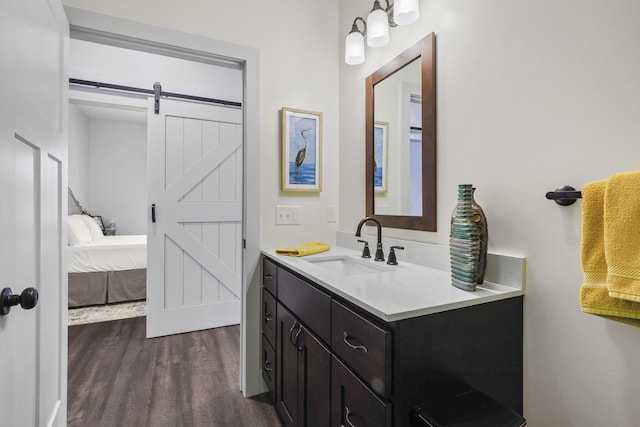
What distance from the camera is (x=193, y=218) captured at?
294cm

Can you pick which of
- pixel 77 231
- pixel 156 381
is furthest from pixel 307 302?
pixel 77 231

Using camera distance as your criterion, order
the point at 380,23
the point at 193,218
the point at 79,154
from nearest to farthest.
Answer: the point at 380,23
the point at 193,218
the point at 79,154

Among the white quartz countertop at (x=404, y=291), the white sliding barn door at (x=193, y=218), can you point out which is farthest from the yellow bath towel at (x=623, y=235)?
the white sliding barn door at (x=193, y=218)

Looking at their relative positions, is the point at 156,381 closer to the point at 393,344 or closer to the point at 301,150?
the point at 301,150

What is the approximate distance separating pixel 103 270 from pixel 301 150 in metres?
2.85

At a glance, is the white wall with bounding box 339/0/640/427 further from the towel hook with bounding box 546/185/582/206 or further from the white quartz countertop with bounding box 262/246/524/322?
the white quartz countertop with bounding box 262/246/524/322

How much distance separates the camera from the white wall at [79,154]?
4.45 metres

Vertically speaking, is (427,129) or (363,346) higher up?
(427,129)

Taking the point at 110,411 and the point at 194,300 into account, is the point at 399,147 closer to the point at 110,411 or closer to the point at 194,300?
the point at 110,411

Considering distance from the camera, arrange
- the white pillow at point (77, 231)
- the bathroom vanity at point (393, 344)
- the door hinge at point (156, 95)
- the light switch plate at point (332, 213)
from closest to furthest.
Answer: the bathroom vanity at point (393, 344) → the light switch plate at point (332, 213) → the door hinge at point (156, 95) → the white pillow at point (77, 231)

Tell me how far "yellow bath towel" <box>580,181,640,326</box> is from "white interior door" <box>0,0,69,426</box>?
141 cm

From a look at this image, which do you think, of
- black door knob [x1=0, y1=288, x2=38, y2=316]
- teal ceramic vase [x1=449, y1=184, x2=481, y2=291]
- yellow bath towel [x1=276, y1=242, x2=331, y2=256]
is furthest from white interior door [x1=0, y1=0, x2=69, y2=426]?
teal ceramic vase [x1=449, y1=184, x2=481, y2=291]

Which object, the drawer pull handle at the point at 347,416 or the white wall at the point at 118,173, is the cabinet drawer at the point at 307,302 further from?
the white wall at the point at 118,173

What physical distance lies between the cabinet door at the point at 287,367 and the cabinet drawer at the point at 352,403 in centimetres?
32
